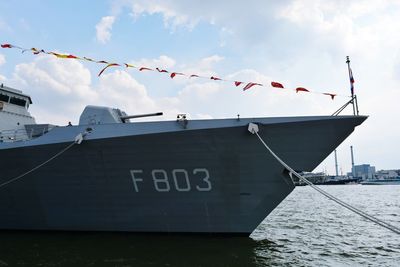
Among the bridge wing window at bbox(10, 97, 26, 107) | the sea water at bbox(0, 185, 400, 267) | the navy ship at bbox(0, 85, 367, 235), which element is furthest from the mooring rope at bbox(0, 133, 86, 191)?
the bridge wing window at bbox(10, 97, 26, 107)

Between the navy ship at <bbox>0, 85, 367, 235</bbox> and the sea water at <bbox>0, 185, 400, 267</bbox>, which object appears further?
the navy ship at <bbox>0, 85, 367, 235</bbox>

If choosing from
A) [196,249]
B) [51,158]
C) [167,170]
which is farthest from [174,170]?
[51,158]

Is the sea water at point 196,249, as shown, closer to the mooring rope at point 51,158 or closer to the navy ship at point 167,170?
the navy ship at point 167,170

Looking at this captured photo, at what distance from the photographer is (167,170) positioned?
8492mm

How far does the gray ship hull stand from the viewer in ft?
26.9

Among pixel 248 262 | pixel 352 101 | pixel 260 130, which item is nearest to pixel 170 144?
pixel 260 130

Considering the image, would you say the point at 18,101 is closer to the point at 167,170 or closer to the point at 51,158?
the point at 51,158

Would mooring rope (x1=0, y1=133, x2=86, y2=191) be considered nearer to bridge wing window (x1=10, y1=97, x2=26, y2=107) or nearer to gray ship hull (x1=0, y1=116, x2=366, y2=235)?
gray ship hull (x1=0, y1=116, x2=366, y2=235)

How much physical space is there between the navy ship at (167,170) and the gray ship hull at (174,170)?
0.02 meters

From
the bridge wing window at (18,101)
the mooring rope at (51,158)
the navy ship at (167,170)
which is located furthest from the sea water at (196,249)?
the bridge wing window at (18,101)

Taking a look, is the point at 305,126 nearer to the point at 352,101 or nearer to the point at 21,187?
the point at 352,101

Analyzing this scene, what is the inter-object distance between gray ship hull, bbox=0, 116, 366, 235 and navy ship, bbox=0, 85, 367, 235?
25mm

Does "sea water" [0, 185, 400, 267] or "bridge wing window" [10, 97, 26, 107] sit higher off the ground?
"bridge wing window" [10, 97, 26, 107]

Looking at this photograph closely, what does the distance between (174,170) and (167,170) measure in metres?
0.18
